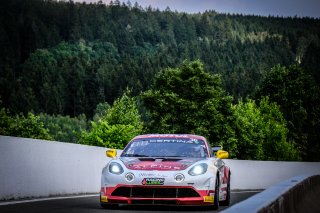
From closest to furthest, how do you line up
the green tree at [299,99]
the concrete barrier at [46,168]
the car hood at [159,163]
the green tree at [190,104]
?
the car hood at [159,163] → the concrete barrier at [46,168] → the green tree at [190,104] → the green tree at [299,99]

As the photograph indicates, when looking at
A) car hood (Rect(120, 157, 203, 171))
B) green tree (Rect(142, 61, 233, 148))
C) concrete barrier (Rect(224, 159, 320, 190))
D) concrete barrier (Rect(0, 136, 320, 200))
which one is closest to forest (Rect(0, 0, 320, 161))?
green tree (Rect(142, 61, 233, 148))

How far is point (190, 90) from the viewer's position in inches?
2776

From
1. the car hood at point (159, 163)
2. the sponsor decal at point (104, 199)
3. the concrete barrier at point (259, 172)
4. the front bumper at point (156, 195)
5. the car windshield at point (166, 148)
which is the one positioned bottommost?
the concrete barrier at point (259, 172)

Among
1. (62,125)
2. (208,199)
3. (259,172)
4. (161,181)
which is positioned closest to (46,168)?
(161,181)

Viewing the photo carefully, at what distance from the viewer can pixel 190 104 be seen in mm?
68750

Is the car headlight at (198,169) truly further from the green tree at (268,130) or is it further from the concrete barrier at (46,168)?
the green tree at (268,130)

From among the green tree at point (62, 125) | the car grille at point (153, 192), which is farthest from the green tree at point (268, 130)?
the car grille at point (153, 192)

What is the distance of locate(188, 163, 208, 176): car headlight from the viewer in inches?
461

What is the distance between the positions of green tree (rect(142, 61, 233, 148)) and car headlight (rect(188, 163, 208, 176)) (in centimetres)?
5552

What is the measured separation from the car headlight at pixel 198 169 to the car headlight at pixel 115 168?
1.13m

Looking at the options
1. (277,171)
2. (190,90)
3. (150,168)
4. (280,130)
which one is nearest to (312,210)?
(150,168)

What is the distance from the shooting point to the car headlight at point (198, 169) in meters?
11.7

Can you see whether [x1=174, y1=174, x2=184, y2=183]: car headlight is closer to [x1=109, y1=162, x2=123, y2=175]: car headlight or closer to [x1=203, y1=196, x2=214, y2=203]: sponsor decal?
[x1=203, y1=196, x2=214, y2=203]: sponsor decal

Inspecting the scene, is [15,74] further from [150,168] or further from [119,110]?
A: [150,168]
